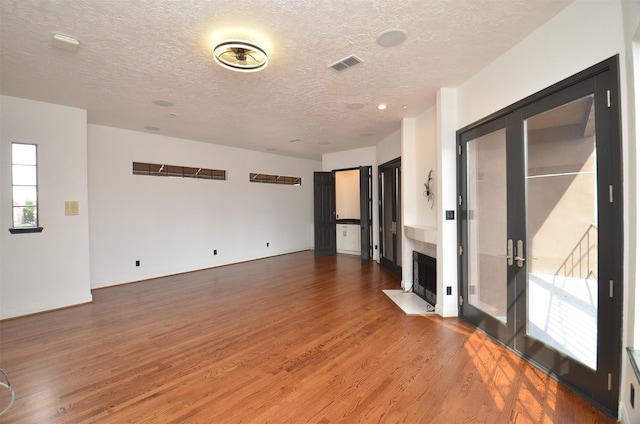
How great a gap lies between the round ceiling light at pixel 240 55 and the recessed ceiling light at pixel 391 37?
1.05 metres

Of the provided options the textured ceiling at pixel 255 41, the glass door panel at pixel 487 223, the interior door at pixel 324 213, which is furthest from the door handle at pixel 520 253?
the interior door at pixel 324 213

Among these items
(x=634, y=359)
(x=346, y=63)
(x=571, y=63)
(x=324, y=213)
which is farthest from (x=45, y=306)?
(x=571, y=63)

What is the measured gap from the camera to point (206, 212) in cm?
643

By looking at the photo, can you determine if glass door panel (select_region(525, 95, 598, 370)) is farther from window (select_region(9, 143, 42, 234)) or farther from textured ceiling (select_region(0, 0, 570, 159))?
window (select_region(9, 143, 42, 234))

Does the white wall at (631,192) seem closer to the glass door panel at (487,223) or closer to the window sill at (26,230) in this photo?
the glass door panel at (487,223)

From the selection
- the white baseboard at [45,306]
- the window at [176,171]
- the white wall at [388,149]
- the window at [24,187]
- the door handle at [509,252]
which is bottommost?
the white baseboard at [45,306]

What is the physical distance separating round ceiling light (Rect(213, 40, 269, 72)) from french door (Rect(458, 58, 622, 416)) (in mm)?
2424

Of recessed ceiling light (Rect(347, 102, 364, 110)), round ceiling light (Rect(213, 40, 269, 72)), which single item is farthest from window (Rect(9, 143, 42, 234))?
recessed ceiling light (Rect(347, 102, 364, 110))

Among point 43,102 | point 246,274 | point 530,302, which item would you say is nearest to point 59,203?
point 43,102

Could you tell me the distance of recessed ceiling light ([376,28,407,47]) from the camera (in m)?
2.30

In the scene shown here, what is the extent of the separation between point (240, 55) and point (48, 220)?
3761 millimetres

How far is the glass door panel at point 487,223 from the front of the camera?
2801 millimetres

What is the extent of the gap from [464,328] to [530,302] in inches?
36.1

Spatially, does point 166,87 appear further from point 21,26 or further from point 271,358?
point 271,358
